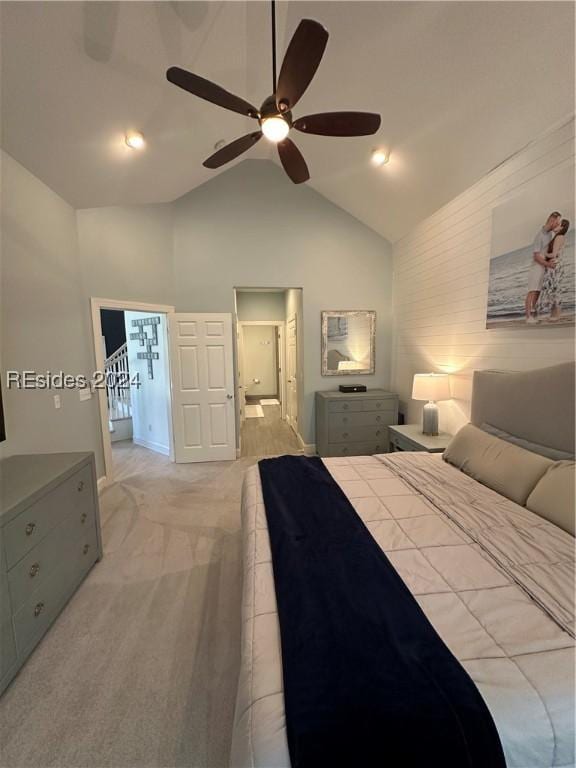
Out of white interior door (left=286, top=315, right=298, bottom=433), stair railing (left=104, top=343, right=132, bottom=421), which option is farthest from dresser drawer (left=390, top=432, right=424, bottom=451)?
stair railing (left=104, top=343, right=132, bottom=421)

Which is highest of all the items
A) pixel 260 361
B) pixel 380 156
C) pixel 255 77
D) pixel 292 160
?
pixel 255 77

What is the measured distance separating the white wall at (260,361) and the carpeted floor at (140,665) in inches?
251

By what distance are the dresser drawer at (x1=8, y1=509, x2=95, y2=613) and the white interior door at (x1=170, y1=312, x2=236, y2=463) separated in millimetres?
2138

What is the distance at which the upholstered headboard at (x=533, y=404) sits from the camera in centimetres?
181

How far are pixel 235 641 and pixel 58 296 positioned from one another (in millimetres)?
2972

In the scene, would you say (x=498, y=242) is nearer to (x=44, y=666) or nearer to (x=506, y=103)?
(x=506, y=103)

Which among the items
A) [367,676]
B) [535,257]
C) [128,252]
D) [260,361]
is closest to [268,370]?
[260,361]

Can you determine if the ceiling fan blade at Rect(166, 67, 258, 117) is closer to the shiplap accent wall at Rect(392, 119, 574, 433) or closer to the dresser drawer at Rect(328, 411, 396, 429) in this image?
the shiplap accent wall at Rect(392, 119, 574, 433)

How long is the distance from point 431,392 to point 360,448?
4.67 ft

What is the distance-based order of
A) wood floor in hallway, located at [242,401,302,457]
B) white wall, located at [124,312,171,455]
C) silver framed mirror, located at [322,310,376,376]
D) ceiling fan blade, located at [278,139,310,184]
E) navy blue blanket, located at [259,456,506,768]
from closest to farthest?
navy blue blanket, located at [259,456,506,768] < ceiling fan blade, located at [278,139,310,184] < white wall, located at [124,312,171,455] < silver framed mirror, located at [322,310,376,376] < wood floor in hallway, located at [242,401,302,457]

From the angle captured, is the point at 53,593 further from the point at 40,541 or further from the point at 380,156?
the point at 380,156

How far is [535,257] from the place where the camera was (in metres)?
2.12

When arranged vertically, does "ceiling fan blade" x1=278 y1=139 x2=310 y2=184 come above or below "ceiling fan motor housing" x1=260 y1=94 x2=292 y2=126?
above

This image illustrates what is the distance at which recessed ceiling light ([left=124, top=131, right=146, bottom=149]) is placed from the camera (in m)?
2.43
